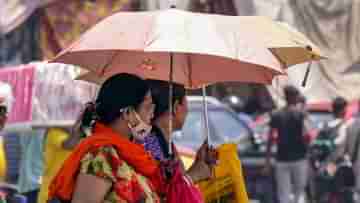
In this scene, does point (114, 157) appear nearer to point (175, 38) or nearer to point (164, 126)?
point (175, 38)

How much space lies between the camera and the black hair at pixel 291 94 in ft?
43.1

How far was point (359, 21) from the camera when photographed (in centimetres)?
1784

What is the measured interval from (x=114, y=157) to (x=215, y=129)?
9.40m

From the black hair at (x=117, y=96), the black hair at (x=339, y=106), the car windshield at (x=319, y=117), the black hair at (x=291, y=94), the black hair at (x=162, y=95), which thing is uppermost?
the black hair at (x=117, y=96)

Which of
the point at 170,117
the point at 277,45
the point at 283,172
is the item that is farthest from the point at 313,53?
the point at 283,172

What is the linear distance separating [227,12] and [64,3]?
253 cm

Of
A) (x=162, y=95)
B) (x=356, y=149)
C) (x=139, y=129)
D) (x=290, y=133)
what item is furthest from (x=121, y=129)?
(x=290, y=133)

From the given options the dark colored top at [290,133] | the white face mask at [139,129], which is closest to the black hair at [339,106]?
the dark colored top at [290,133]

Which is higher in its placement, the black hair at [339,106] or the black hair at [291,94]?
the black hair at [291,94]

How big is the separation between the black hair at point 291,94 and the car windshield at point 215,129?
3.38ft

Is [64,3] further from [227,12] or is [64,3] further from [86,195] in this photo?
[86,195]

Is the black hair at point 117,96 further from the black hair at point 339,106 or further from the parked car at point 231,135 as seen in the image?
the black hair at point 339,106

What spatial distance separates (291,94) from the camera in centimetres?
1317

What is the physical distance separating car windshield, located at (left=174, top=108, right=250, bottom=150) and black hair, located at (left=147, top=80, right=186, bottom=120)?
7.21 meters
